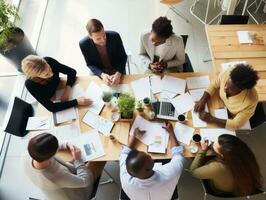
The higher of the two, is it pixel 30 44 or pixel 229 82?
pixel 229 82

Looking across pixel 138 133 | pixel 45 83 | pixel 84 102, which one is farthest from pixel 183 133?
pixel 45 83

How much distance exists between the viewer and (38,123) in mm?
2883

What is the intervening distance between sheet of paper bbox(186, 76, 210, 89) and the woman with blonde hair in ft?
3.39

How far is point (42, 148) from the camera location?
2.18 meters

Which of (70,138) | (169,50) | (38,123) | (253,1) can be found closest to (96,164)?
(70,138)

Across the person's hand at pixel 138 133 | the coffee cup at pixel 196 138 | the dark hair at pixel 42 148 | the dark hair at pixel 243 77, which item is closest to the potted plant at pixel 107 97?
the person's hand at pixel 138 133

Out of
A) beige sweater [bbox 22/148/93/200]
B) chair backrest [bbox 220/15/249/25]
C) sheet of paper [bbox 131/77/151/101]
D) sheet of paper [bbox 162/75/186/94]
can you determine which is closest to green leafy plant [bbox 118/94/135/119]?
sheet of paper [bbox 131/77/151/101]

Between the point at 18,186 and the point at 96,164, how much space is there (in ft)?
4.05

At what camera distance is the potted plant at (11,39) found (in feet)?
12.3

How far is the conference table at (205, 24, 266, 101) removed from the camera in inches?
126

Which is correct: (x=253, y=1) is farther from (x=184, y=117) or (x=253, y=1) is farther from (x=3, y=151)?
(x=3, y=151)

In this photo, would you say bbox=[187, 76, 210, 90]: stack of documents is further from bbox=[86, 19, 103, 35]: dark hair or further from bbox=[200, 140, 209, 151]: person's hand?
bbox=[86, 19, 103, 35]: dark hair

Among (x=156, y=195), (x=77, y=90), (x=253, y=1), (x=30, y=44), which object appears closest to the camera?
(x=156, y=195)

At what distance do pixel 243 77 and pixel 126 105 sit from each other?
3.44ft
